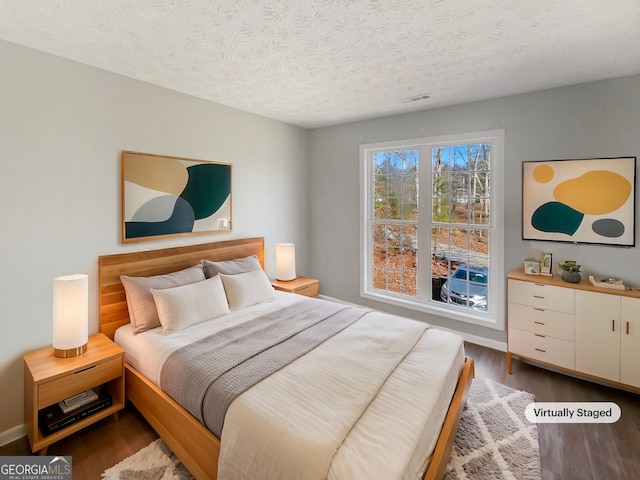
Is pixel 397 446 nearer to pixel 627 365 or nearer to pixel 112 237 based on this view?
pixel 627 365

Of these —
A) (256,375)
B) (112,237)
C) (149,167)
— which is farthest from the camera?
(149,167)

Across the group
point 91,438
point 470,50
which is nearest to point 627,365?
point 470,50

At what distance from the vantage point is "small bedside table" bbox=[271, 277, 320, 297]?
3.70 metres

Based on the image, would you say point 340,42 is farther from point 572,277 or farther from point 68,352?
point 68,352

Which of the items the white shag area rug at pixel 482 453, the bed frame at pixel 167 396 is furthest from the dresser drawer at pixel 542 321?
the bed frame at pixel 167 396

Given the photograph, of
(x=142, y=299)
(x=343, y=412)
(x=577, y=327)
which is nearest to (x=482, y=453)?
(x=343, y=412)

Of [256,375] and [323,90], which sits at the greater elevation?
[323,90]

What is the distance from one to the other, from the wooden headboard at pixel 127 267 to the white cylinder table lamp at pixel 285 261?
2.48ft

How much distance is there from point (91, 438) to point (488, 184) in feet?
13.3

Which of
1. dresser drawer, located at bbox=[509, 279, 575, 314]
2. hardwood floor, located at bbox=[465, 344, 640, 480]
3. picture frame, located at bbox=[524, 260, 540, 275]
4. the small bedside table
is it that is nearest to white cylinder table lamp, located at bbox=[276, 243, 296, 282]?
the small bedside table

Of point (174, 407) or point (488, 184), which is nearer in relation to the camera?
point (174, 407)

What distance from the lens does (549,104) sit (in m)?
2.86

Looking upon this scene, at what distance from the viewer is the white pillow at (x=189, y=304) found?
2439 mm

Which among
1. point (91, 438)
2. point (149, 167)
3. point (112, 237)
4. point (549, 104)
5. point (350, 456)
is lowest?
point (91, 438)
